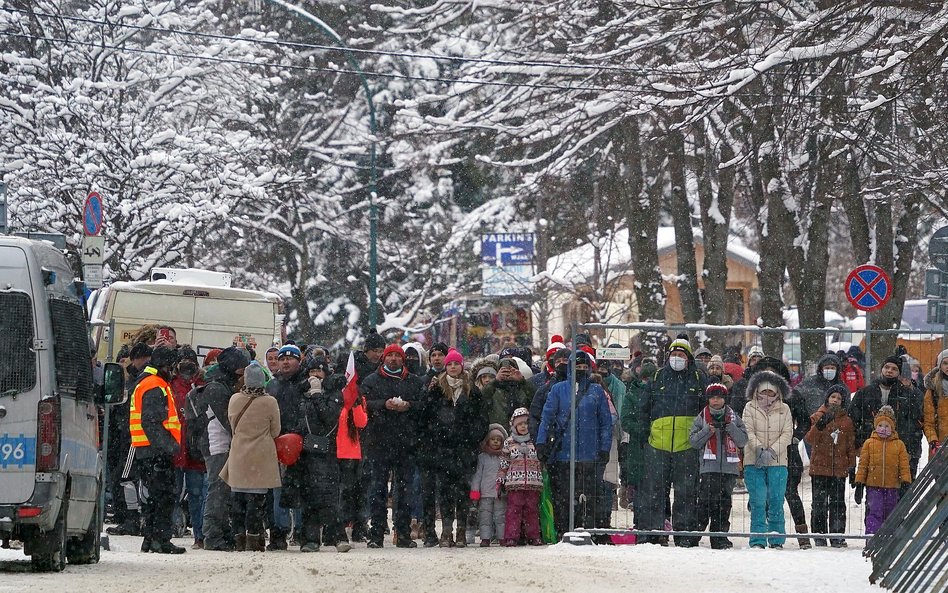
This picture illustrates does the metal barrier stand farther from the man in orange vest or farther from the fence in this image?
the man in orange vest

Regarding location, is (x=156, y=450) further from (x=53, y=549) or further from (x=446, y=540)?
(x=446, y=540)

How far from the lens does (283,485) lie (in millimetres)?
14414

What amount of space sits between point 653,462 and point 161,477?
14.1ft

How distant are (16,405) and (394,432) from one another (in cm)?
503

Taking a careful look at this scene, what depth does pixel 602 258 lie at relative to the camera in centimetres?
4678

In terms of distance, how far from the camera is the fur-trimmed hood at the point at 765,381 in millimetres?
14680

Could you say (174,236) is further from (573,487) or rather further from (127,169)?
(573,487)

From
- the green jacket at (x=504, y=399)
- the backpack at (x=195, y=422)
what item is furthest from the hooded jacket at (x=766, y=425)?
the backpack at (x=195, y=422)

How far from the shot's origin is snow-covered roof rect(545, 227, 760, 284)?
40.1m

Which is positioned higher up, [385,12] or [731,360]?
[385,12]

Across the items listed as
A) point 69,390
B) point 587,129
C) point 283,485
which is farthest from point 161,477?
point 587,129

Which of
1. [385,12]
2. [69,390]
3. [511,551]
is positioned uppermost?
[385,12]

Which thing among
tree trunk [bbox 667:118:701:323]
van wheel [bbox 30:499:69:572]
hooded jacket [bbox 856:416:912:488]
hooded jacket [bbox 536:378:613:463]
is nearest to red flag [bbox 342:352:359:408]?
hooded jacket [bbox 536:378:613:463]

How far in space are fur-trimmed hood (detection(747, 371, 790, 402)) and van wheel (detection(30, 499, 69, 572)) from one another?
628 cm
